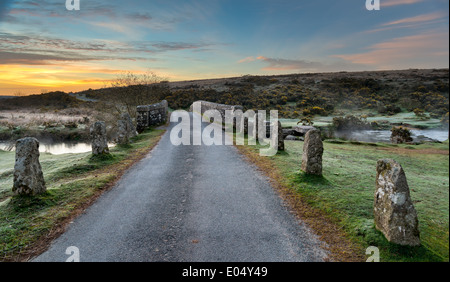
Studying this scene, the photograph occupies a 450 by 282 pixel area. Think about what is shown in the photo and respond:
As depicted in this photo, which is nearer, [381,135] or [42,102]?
[381,135]

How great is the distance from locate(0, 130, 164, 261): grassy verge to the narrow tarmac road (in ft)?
1.17

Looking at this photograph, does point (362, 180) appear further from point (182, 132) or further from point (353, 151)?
point (182, 132)

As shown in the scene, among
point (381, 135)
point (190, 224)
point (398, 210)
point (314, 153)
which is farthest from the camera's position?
point (381, 135)

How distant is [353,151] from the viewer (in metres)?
13.2

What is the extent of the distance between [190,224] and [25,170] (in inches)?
181

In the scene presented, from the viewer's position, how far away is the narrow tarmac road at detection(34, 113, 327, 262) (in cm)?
420

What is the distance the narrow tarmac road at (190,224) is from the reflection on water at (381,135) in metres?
14.1

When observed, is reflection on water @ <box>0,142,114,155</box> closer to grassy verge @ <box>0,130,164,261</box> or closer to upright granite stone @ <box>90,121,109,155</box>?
grassy verge @ <box>0,130,164,261</box>

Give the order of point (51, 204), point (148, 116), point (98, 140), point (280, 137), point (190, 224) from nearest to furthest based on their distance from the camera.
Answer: point (190, 224), point (51, 204), point (98, 140), point (280, 137), point (148, 116)

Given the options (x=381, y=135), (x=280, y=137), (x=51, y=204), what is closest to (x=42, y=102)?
(x=51, y=204)

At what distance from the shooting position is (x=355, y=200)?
19.6 feet

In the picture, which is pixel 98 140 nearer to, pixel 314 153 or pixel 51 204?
pixel 51 204

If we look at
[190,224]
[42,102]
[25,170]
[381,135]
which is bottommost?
[190,224]

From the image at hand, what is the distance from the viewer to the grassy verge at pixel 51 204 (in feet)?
15.2
